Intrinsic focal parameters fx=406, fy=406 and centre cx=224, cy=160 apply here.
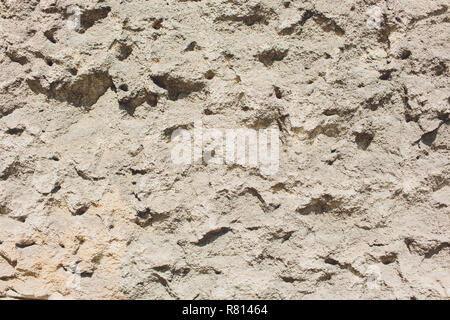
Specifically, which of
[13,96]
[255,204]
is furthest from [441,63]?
[13,96]

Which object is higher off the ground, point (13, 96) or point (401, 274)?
point (13, 96)

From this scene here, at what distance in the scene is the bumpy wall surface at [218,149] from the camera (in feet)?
3.64

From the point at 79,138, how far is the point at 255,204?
0.54m

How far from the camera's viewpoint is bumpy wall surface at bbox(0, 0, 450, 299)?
3.64 feet

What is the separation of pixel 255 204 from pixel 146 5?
653 mm

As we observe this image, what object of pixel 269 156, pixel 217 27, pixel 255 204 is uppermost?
pixel 217 27

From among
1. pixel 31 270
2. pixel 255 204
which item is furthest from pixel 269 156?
pixel 31 270

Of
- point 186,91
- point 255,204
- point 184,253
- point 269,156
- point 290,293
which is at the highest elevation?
point 186,91

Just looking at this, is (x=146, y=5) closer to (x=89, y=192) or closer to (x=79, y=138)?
(x=79, y=138)

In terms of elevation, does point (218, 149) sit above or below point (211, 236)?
above

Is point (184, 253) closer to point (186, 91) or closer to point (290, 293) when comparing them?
point (290, 293)

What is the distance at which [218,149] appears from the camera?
113 cm

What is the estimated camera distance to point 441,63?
1168 mm

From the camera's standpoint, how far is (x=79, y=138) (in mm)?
1167
